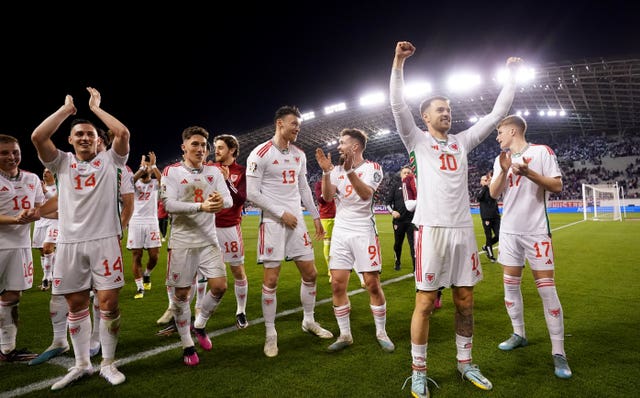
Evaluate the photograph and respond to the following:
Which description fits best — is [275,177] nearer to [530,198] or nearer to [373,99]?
[530,198]

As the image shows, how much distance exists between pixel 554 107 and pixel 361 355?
4091cm

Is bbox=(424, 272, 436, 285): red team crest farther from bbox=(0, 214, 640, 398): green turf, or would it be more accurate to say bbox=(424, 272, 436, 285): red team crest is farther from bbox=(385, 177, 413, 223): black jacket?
bbox=(385, 177, 413, 223): black jacket

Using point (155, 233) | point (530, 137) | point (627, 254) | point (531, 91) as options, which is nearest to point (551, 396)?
point (155, 233)

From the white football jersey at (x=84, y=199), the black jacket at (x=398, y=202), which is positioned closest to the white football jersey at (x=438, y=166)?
the white football jersey at (x=84, y=199)

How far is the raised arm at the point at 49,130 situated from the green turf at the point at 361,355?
2.04m

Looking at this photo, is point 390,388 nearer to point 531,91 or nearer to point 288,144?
point 288,144

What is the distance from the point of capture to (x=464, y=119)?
134ft

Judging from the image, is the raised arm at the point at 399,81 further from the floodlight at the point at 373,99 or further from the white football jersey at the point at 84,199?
the floodlight at the point at 373,99

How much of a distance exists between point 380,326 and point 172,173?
9.16ft

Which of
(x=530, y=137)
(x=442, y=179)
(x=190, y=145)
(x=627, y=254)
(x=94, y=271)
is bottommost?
(x=627, y=254)

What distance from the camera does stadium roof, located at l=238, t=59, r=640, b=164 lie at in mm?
28820

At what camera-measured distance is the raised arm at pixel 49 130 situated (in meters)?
3.24

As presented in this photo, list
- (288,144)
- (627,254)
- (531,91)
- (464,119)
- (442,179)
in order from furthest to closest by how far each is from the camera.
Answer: (464,119), (531,91), (627,254), (288,144), (442,179)

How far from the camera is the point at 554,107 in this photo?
37.0 m
